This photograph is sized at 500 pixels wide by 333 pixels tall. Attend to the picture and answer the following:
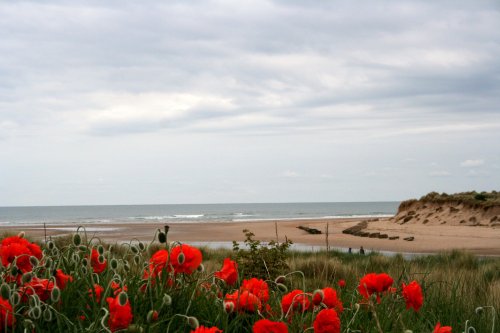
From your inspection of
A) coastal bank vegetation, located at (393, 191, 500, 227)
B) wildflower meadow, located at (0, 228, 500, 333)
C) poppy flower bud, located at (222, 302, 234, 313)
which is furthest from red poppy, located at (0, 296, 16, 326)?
coastal bank vegetation, located at (393, 191, 500, 227)

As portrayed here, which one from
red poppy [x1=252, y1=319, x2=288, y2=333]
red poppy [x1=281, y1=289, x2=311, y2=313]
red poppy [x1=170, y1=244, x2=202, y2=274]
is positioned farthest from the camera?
red poppy [x1=170, y1=244, x2=202, y2=274]

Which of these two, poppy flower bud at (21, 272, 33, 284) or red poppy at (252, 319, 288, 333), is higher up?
poppy flower bud at (21, 272, 33, 284)

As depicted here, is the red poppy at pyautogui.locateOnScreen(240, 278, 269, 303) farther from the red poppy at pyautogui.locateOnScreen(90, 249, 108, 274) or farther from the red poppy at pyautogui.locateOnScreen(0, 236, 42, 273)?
the red poppy at pyautogui.locateOnScreen(0, 236, 42, 273)

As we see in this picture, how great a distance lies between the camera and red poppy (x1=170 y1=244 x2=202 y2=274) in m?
2.71

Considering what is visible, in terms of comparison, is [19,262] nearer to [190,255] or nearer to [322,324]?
[190,255]

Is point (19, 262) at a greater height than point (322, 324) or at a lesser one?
greater

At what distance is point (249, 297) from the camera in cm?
268

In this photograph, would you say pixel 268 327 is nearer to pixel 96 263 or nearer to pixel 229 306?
pixel 229 306

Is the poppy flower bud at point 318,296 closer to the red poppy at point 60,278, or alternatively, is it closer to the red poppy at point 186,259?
the red poppy at point 186,259

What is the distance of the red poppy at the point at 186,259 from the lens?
271 cm

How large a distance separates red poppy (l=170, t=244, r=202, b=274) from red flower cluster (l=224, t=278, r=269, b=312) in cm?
22

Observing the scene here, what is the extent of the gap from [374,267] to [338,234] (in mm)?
16721

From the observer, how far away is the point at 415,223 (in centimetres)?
3048

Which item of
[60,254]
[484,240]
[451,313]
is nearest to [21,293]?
[60,254]
